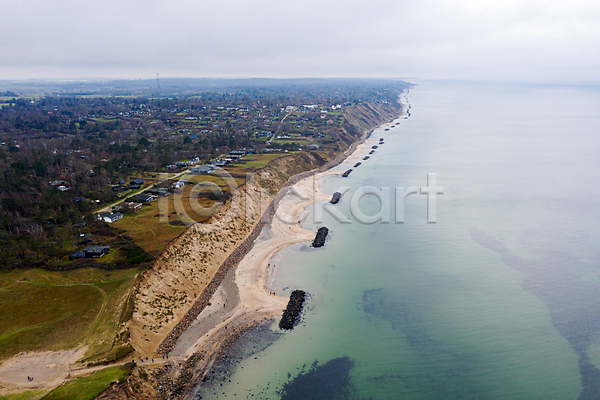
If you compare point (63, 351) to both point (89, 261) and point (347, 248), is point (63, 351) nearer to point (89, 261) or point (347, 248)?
point (89, 261)

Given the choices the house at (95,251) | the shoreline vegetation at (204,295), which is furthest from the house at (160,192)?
the house at (95,251)

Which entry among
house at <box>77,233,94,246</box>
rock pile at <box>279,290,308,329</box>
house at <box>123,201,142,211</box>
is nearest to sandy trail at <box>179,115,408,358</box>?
rock pile at <box>279,290,308,329</box>

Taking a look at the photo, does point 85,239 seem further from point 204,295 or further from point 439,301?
point 439,301

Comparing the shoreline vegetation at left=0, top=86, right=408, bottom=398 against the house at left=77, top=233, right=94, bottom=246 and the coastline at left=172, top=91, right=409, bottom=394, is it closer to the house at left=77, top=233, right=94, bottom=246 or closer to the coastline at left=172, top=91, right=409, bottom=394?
the coastline at left=172, top=91, right=409, bottom=394

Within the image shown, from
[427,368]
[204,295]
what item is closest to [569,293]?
[427,368]

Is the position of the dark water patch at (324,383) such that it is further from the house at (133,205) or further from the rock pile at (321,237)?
the house at (133,205)
